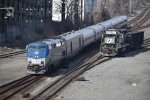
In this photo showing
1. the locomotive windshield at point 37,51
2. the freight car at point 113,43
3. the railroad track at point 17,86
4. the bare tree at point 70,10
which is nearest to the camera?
the railroad track at point 17,86

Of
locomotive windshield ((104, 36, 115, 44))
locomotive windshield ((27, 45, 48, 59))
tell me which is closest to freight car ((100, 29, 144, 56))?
locomotive windshield ((104, 36, 115, 44))

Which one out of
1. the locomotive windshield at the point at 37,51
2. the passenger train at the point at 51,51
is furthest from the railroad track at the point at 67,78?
the locomotive windshield at the point at 37,51

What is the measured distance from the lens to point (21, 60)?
1682 inches

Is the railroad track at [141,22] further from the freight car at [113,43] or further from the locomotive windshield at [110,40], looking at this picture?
the locomotive windshield at [110,40]


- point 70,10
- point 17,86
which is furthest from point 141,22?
point 17,86

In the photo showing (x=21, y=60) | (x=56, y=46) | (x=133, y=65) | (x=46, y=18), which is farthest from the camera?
→ (x=46, y=18)

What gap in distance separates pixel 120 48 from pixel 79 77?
43.2 feet

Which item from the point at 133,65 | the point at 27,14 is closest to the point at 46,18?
the point at 27,14

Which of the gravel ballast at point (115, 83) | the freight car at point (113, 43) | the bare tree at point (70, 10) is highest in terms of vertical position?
the bare tree at point (70, 10)

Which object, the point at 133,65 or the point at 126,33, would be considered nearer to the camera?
the point at 133,65

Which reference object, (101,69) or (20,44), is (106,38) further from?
(20,44)

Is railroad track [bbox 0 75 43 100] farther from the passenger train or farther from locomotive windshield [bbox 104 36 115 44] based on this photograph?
locomotive windshield [bbox 104 36 115 44]

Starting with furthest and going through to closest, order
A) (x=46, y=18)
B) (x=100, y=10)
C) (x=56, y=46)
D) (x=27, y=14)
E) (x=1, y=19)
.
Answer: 1. (x=100, y=10)
2. (x=46, y=18)
3. (x=27, y=14)
4. (x=1, y=19)
5. (x=56, y=46)

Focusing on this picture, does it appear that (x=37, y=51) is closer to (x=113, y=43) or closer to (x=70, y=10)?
(x=113, y=43)
